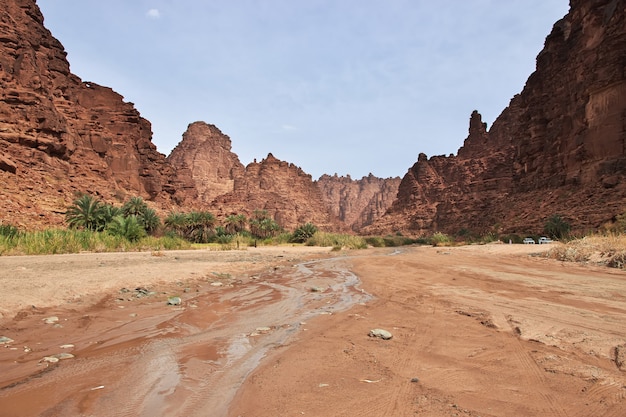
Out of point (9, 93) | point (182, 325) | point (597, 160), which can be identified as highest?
point (9, 93)

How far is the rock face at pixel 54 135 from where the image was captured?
33562 millimetres

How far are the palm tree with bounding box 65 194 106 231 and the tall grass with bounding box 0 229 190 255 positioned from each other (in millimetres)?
5043

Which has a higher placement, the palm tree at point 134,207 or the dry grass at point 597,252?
the palm tree at point 134,207

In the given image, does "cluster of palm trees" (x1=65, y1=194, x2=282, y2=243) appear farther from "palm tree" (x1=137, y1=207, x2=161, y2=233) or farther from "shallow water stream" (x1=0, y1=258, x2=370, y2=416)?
"shallow water stream" (x1=0, y1=258, x2=370, y2=416)

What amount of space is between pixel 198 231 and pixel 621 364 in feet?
149

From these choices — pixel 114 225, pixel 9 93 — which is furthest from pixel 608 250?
pixel 9 93

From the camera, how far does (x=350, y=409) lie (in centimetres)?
228

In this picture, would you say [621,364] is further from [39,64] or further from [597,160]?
[39,64]

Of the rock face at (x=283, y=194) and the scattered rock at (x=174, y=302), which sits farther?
the rock face at (x=283, y=194)

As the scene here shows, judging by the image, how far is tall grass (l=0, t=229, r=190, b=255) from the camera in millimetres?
15938

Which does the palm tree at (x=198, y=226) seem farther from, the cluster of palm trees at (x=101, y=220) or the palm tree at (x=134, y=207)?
the cluster of palm trees at (x=101, y=220)

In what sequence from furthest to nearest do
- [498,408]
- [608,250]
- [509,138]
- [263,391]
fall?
[509,138], [608,250], [263,391], [498,408]

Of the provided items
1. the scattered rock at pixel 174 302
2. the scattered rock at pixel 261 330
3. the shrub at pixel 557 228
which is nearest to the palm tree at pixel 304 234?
the shrub at pixel 557 228

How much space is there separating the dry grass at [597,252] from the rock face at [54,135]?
34.8m
